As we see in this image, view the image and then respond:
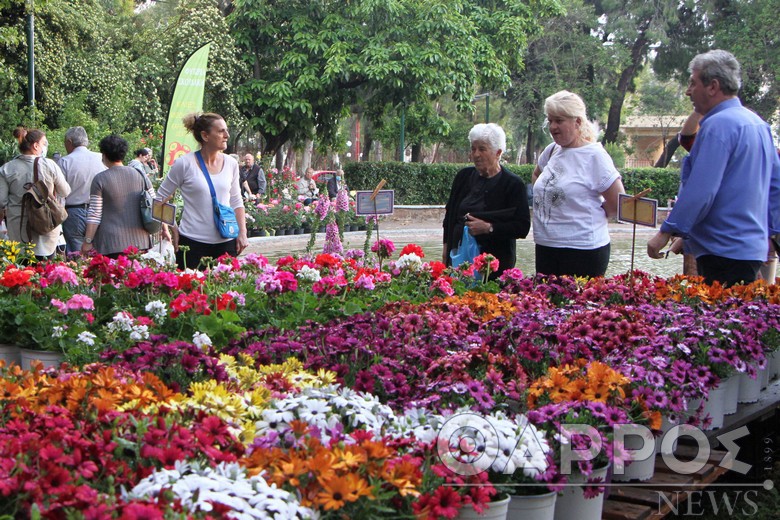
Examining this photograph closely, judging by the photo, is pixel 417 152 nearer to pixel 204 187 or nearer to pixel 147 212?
pixel 147 212

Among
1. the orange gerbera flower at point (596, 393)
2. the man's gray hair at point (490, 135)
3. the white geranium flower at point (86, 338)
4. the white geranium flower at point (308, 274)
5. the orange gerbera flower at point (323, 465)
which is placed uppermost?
the man's gray hair at point (490, 135)

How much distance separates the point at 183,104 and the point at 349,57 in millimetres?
7780

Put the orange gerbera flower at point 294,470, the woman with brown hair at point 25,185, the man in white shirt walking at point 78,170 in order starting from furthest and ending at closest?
the man in white shirt walking at point 78,170, the woman with brown hair at point 25,185, the orange gerbera flower at point 294,470

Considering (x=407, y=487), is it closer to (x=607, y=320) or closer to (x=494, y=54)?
(x=607, y=320)

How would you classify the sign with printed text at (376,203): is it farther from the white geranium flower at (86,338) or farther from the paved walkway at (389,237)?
the paved walkway at (389,237)

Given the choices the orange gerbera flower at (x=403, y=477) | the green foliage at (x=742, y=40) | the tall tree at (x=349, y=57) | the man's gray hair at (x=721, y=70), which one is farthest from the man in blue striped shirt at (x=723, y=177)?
the green foliage at (x=742, y=40)

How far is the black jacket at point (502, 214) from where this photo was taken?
5.64m

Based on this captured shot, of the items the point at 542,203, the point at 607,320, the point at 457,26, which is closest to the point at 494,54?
the point at 457,26

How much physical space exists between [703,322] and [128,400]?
2453mm

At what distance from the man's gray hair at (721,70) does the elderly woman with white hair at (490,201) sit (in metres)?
1.26

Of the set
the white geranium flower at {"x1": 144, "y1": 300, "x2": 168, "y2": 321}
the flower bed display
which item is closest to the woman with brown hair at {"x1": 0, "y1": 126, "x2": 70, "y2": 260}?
the flower bed display

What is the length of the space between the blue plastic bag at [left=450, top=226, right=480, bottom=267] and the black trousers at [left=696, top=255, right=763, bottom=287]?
4.58 feet

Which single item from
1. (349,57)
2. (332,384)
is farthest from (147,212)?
(349,57)

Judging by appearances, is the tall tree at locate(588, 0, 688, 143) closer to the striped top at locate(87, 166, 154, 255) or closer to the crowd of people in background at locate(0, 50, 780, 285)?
the crowd of people in background at locate(0, 50, 780, 285)
